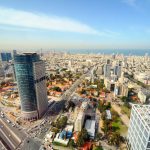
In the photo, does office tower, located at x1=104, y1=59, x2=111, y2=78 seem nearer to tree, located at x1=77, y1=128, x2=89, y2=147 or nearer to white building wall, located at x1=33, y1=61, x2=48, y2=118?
white building wall, located at x1=33, y1=61, x2=48, y2=118

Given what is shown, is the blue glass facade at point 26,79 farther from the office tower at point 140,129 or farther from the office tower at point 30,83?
A: the office tower at point 140,129

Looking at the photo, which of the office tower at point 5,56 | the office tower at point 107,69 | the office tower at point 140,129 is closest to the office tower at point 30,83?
the office tower at point 140,129

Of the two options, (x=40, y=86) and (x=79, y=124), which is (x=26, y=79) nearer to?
(x=40, y=86)

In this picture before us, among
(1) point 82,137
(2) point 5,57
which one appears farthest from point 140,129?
(2) point 5,57

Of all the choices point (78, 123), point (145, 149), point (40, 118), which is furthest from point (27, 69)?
point (145, 149)

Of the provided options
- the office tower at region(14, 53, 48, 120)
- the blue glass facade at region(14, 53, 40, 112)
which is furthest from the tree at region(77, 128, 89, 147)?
the blue glass facade at region(14, 53, 40, 112)

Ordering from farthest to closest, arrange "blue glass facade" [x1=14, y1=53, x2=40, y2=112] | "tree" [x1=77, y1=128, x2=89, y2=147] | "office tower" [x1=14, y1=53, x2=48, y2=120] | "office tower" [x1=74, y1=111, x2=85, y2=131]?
"office tower" [x1=14, y1=53, x2=48, y2=120]
"blue glass facade" [x1=14, y1=53, x2=40, y2=112]
"office tower" [x1=74, y1=111, x2=85, y2=131]
"tree" [x1=77, y1=128, x2=89, y2=147]

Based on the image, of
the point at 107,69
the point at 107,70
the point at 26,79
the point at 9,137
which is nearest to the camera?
the point at 9,137
